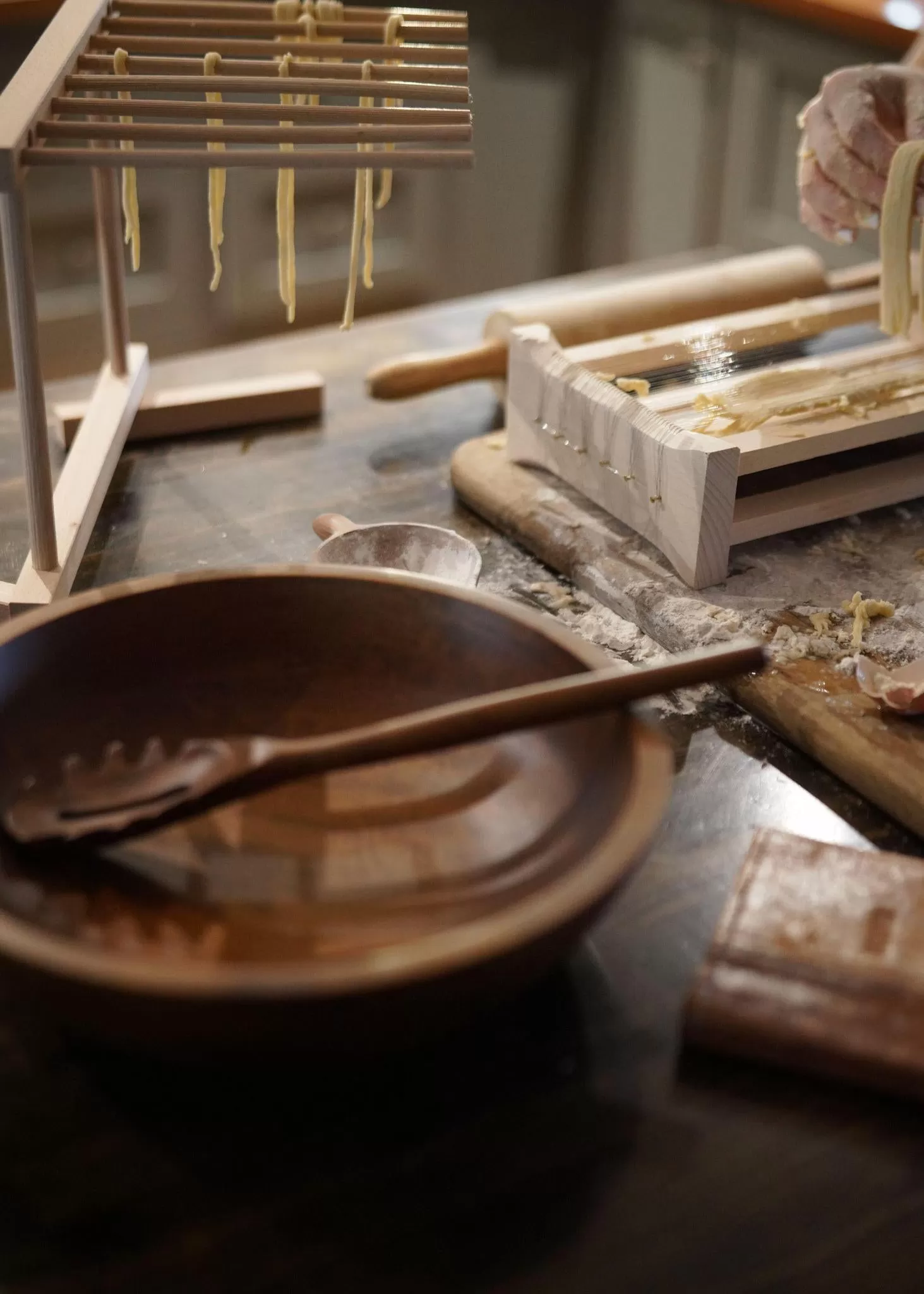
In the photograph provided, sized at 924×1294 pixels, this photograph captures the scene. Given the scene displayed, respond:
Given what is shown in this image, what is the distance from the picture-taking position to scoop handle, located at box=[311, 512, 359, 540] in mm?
980

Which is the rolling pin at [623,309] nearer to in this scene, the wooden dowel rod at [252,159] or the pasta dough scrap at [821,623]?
the wooden dowel rod at [252,159]

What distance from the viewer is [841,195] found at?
1153 millimetres

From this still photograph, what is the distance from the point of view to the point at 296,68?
1.01m

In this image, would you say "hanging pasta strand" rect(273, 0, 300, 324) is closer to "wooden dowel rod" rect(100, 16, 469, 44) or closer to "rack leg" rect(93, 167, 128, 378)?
"wooden dowel rod" rect(100, 16, 469, 44)

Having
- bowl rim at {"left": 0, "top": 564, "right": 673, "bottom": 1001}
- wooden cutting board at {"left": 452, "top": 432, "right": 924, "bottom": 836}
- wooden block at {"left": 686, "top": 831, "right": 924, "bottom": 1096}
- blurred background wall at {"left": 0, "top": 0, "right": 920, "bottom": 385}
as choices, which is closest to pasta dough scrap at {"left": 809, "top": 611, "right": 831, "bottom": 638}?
wooden cutting board at {"left": 452, "top": 432, "right": 924, "bottom": 836}

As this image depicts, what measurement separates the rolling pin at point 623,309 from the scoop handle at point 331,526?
24 cm

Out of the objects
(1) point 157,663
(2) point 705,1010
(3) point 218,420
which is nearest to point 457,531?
(3) point 218,420

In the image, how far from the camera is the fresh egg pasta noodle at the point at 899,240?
3.46 feet

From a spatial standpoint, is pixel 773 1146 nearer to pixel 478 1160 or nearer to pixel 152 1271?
pixel 478 1160

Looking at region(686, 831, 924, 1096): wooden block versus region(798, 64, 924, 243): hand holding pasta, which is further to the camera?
region(798, 64, 924, 243): hand holding pasta

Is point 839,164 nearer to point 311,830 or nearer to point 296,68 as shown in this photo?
point 296,68

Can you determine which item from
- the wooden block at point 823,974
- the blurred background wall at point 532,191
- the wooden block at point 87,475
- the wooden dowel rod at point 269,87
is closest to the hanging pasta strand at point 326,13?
the wooden dowel rod at point 269,87

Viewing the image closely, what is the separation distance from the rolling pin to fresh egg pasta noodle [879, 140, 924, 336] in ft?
0.58

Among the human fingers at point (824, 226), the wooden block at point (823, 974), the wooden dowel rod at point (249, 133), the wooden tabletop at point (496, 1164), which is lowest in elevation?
the wooden tabletop at point (496, 1164)
